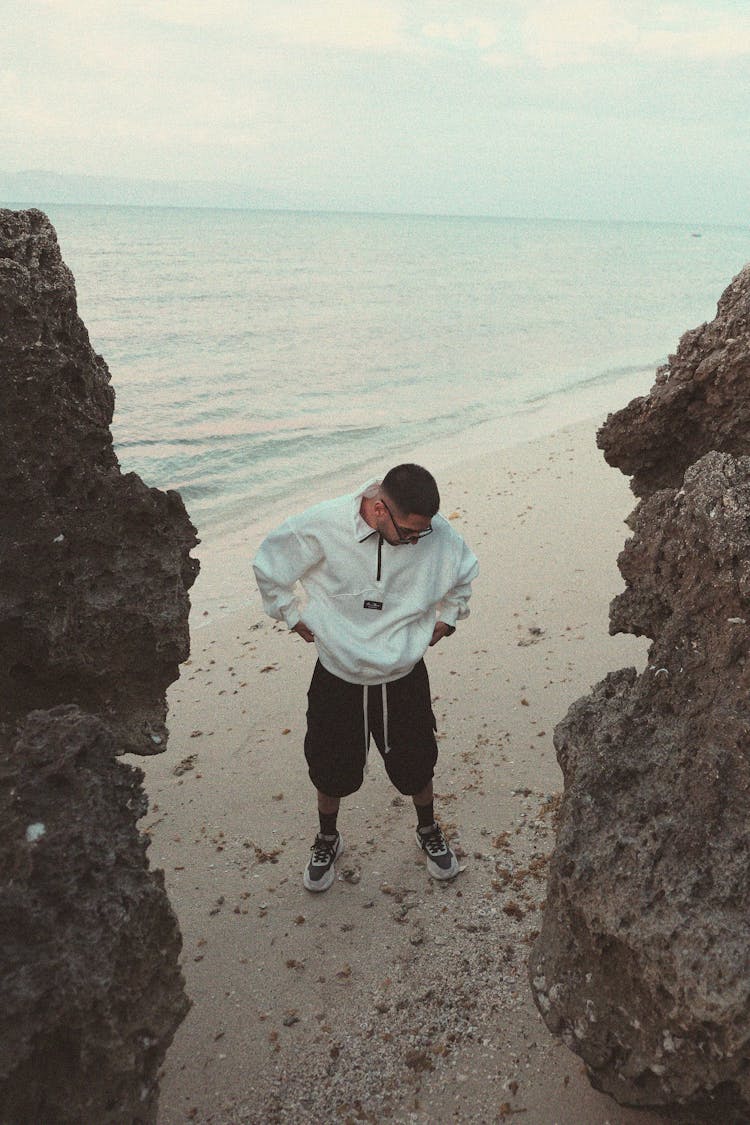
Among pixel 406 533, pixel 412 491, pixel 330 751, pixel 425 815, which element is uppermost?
pixel 412 491

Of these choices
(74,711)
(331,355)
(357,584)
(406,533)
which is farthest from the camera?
(331,355)

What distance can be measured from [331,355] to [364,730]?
19.0m

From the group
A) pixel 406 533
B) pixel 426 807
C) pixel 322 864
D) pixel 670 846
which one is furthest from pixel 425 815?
pixel 670 846

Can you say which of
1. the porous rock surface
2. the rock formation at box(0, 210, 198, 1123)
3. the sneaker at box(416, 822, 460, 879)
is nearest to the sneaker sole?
the sneaker at box(416, 822, 460, 879)

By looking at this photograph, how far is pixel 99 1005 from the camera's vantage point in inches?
89.4

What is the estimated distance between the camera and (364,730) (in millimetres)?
3959

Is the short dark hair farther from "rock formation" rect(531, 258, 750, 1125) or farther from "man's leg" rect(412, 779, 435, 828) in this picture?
"man's leg" rect(412, 779, 435, 828)

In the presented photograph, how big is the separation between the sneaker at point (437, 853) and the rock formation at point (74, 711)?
49.9 inches

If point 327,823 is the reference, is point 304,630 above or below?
above

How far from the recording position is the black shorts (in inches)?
154

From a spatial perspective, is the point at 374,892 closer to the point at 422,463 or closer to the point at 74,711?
the point at 74,711

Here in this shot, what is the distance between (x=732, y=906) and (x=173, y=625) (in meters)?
2.02

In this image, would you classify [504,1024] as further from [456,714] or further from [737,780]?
[456,714]

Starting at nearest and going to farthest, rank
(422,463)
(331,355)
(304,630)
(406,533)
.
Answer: (406,533) → (304,630) → (422,463) → (331,355)
